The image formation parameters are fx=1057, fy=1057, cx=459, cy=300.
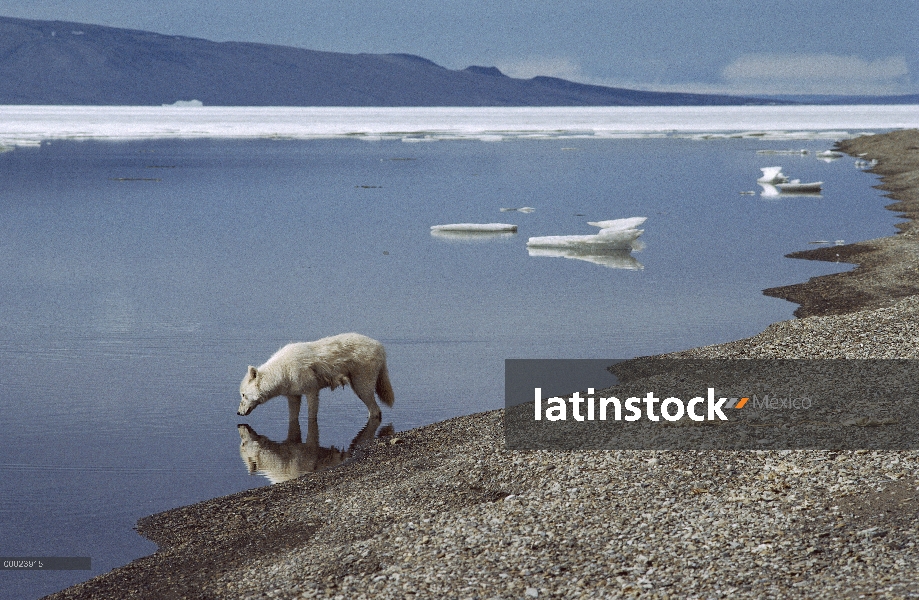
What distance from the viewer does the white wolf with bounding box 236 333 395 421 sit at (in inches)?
323

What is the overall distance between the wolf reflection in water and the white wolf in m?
0.17

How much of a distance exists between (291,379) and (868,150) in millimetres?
45675

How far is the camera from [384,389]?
8.63m

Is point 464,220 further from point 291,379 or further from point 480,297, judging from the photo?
point 291,379

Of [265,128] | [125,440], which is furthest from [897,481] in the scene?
[265,128]

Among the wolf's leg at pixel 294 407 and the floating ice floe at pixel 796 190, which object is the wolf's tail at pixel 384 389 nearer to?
the wolf's leg at pixel 294 407

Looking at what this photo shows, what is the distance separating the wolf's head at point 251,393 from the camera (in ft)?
27.3

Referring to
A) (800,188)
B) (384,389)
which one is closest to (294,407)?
(384,389)

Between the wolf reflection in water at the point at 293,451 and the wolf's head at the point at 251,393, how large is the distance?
17 cm

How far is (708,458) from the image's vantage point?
6.25m

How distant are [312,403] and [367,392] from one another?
18.0 inches

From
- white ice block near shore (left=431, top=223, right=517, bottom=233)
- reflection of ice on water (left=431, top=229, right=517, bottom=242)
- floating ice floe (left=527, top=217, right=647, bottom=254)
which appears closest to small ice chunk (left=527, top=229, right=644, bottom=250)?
floating ice floe (left=527, top=217, right=647, bottom=254)

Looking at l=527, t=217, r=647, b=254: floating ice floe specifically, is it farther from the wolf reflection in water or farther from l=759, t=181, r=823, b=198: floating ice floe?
l=759, t=181, r=823, b=198: floating ice floe

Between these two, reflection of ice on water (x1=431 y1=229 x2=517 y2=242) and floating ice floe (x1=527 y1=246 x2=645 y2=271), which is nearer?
floating ice floe (x1=527 y1=246 x2=645 y2=271)
